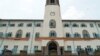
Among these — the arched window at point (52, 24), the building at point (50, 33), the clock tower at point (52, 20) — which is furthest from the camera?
the arched window at point (52, 24)

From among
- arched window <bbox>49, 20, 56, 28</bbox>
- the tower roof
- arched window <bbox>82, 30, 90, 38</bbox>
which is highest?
the tower roof

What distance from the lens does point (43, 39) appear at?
48.4 meters

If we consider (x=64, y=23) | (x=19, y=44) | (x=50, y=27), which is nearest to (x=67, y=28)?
(x=64, y=23)

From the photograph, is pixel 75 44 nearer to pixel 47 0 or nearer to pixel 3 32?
pixel 47 0

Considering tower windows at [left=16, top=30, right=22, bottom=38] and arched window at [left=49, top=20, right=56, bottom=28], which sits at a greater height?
arched window at [left=49, top=20, right=56, bottom=28]

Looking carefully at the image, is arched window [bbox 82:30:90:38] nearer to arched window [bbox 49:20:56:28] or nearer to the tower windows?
arched window [bbox 49:20:56:28]

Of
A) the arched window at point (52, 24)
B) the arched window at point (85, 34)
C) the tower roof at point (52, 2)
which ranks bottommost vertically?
the arched window at point (85, 34)

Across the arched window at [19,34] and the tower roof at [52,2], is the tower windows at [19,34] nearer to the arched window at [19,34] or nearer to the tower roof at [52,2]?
the arched window at [19,34]

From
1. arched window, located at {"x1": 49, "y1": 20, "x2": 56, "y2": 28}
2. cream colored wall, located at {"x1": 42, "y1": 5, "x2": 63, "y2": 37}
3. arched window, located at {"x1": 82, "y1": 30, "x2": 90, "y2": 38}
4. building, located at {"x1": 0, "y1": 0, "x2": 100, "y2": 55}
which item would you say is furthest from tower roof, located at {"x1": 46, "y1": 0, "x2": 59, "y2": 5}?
arched window, located at {"x1": 82, "y1": 30, "x2": 90, "y2": 38}

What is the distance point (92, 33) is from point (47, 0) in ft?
48.4

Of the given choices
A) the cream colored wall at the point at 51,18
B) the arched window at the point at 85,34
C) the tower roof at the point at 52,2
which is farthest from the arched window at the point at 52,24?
the arched window at the point at 85,34

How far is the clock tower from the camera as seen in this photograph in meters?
49.6

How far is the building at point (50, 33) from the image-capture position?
1917 inches

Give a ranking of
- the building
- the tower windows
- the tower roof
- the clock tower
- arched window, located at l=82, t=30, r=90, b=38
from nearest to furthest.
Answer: the building < the clock tower < the tower windows < arched window, located at l=82, t=30, r=90, b=38 < the tower roof
